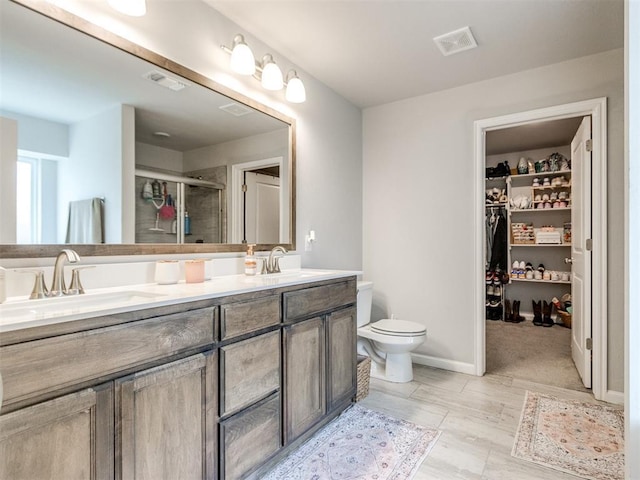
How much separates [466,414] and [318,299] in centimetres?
129

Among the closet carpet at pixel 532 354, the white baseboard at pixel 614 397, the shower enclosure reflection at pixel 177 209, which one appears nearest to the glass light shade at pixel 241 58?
the shower enclosure reflection at pixel 177 209

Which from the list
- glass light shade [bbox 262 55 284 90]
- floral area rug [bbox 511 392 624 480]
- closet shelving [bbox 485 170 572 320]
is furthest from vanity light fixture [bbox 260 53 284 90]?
closet shelving [bbox 485 170 572 320]

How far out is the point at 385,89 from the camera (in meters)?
2.99

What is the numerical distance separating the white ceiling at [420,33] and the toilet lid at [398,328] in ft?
6.64

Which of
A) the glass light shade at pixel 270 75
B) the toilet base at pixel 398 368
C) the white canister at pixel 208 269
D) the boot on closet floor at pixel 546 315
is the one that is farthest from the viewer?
the boot on closet floor at pixel 546 315

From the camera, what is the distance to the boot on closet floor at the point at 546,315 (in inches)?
177

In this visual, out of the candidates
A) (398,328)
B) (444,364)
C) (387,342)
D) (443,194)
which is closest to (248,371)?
(387,342)

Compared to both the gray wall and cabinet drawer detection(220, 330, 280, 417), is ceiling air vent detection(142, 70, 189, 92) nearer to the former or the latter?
cabinet drawer detection(220, 330, 280, 417)

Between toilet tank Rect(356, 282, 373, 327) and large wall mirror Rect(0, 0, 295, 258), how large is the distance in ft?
3.42

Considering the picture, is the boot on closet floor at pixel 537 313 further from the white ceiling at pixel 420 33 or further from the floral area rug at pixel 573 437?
the white ceiling at pixel 420 33

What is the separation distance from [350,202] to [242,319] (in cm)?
204

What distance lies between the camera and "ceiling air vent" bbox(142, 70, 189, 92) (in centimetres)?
167

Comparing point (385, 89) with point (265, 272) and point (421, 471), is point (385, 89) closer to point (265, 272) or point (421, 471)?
point (265, 272)

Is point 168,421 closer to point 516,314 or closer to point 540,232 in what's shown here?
point 516,314
